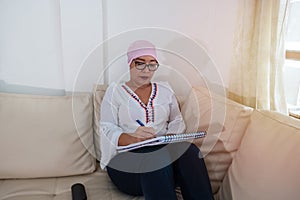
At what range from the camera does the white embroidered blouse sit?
3.57ft

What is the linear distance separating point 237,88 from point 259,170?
2.25 ft

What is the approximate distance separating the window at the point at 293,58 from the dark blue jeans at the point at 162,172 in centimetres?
73

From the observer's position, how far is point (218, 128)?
44.6 inches

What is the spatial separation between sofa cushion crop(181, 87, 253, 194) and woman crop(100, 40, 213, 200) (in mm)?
98

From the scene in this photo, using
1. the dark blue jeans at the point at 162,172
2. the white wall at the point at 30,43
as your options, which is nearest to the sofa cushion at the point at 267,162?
the dark blue jeans at the point at 162,172

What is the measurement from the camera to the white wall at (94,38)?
1297 millimetres

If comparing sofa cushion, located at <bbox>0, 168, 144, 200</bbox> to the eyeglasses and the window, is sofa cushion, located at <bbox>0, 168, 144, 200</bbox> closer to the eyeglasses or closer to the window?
the eyeglasses

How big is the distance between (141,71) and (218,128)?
17.1 inches

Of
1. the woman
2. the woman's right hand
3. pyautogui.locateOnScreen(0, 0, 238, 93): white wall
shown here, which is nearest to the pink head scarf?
the woman

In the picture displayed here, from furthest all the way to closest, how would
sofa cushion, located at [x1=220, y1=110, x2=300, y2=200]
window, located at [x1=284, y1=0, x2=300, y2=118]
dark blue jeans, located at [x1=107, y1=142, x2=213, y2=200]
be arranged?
window, located at [x1=284, y1=0, x2=300, y2=118]
dark blue jeans, located at [x1=107, y1=142, x2=213, y2=200]
sofa cushion, located at [x1=220, y1=110, x2=300, y2=200]

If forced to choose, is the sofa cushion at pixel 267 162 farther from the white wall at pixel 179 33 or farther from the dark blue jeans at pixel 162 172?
the white wall at pixel 179 33

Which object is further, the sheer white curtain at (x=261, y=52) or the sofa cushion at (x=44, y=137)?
the sheer white curtain at (x=261, y=52)

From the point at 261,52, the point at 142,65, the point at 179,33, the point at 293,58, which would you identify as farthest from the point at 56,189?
the point at 293,58

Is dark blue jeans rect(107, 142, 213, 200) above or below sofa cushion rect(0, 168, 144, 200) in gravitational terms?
above
